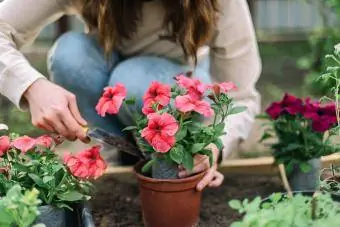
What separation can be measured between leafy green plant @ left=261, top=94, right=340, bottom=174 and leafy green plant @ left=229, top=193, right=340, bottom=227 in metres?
0.78

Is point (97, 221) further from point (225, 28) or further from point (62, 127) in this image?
point (225, 28)

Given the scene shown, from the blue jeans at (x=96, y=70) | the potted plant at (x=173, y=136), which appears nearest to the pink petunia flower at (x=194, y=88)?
the potted plant at (x=173, y=136)

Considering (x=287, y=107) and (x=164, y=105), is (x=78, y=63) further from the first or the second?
(x=287, y=107)

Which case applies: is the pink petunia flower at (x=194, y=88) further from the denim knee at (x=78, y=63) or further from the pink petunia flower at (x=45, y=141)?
the denim knee at (x=78, y=63)

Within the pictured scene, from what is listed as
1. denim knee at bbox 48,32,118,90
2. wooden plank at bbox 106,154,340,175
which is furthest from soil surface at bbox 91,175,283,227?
denim knee at bbox 48,32,118,90

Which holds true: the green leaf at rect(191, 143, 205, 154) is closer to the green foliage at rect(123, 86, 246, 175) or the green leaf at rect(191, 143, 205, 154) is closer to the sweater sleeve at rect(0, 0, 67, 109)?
the green foliage at rect(123, 86, 246, 175)

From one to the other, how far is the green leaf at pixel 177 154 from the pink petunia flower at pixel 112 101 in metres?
0.17

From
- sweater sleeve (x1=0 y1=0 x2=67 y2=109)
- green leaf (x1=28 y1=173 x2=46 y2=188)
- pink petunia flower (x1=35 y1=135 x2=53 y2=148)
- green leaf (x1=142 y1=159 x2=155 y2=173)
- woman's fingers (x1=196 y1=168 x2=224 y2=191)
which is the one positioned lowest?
woman's fingers (x1=196 y1=168 x2=224 y2=191)

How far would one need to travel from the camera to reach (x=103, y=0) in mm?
1940

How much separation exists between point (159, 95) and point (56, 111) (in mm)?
265

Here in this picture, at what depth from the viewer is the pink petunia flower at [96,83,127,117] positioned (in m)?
1.72

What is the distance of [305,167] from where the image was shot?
2.10 m

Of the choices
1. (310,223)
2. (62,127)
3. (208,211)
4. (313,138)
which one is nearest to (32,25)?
(62,127)

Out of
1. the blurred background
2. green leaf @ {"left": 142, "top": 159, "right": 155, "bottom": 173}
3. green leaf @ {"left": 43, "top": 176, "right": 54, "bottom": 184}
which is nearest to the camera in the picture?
green leaf @ {"left": 43, "top": 176, "right": 54, "bottom": 184}
